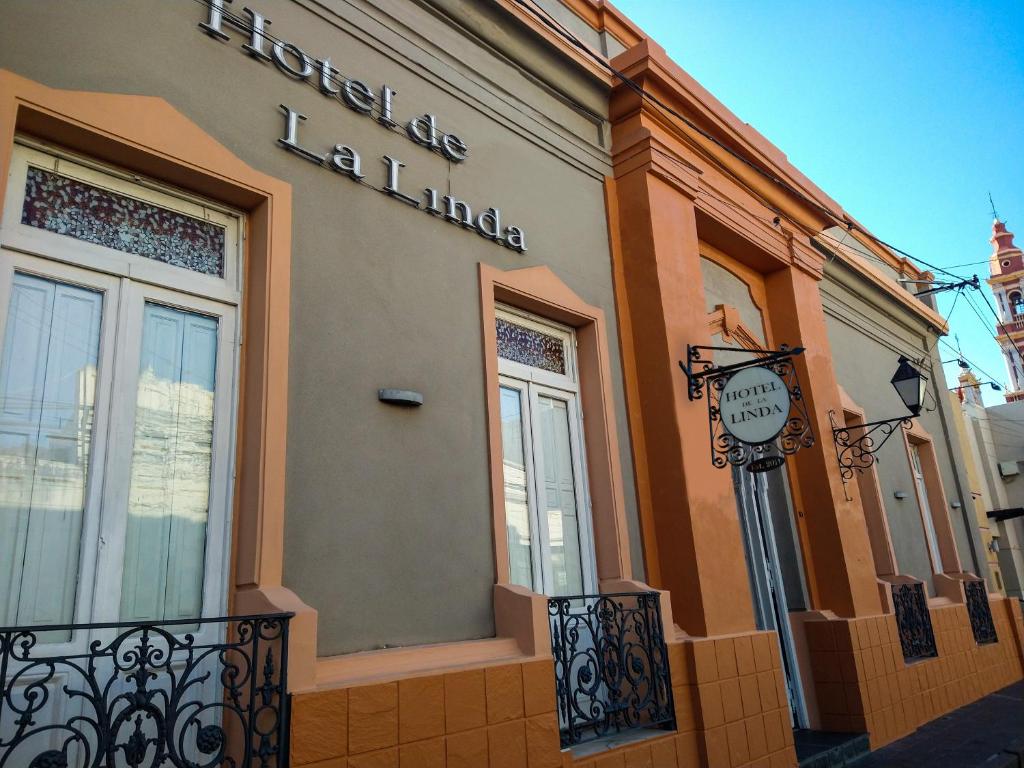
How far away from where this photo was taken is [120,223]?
3861mm

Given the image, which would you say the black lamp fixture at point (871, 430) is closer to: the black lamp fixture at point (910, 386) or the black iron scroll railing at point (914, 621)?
the black lamp fixture at point (910, 386)

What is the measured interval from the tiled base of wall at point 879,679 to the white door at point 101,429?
6.06 metres

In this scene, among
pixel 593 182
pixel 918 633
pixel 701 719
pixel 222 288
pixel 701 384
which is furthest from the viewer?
pixel 918 633

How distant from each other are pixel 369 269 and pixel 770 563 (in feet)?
17.7

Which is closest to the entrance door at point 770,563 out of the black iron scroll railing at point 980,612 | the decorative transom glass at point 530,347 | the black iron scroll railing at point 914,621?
the black iron scroll railing at point 914,621

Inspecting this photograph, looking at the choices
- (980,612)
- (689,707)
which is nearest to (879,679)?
(689,707)

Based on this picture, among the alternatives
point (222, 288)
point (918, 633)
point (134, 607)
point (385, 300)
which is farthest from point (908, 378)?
point (134, 607)

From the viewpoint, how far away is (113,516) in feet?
11.5

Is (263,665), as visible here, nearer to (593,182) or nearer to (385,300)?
(385,300)

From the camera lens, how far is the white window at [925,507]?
11.4 metres

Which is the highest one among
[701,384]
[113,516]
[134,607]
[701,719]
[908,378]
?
[908,378]

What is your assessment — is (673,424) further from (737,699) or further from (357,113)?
(357,113)

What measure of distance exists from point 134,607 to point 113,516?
1.37 ft

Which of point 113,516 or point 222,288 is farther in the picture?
point 222,288
